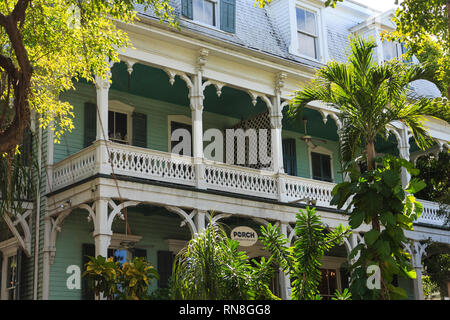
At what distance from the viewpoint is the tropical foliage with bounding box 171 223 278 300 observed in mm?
10250

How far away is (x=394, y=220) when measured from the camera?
417 inches

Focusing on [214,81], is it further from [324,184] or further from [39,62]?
[39,62]

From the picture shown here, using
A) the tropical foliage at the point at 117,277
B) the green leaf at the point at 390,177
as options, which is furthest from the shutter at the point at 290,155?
the green leaf at the point at 390,177

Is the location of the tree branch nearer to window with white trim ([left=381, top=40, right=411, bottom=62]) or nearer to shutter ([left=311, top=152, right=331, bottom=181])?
shutter ([left=311, top=152, right=331, bottom=181])

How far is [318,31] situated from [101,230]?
10535 mm

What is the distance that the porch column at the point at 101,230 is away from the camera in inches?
575

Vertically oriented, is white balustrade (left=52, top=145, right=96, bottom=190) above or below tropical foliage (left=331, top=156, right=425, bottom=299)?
above

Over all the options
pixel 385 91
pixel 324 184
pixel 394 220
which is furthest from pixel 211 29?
pixel 394 220

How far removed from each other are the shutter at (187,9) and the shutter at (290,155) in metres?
5.57

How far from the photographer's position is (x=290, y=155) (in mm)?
22250

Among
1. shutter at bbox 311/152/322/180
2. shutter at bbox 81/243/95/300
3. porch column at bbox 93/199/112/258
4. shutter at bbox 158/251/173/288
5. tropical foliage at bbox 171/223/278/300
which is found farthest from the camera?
shutter at bbox 311/152/322/180

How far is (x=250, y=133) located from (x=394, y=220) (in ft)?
31.7

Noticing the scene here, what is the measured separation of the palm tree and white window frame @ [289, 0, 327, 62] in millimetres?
8587

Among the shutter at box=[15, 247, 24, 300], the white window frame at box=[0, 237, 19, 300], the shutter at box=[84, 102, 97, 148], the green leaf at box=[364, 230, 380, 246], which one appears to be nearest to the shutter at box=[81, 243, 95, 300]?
the shutter at box=[15, 247, 24, 300]
